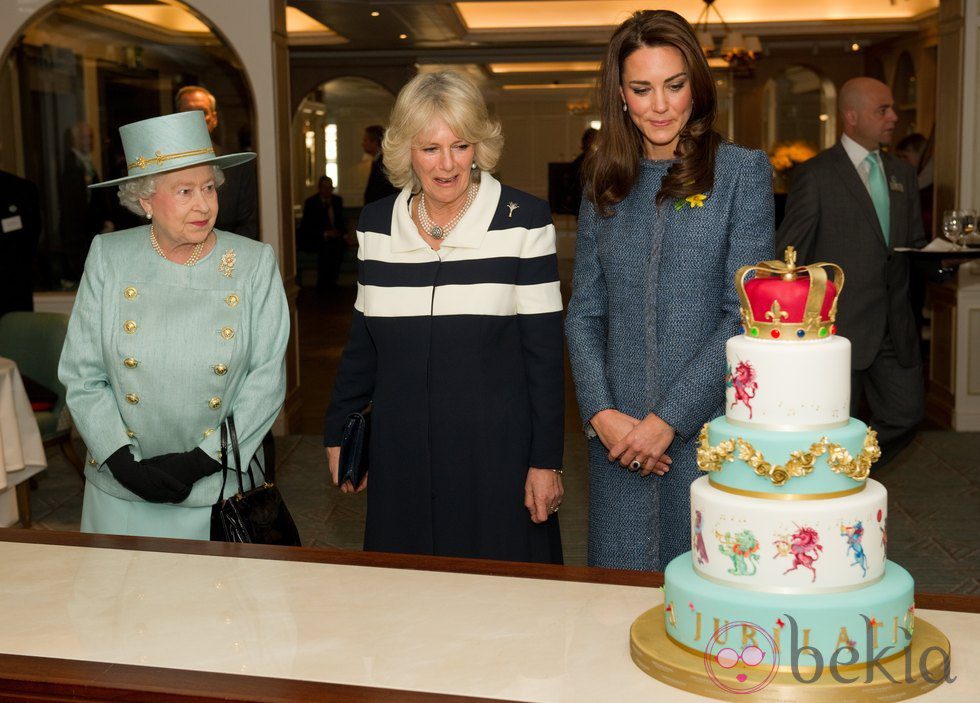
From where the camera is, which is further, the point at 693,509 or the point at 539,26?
the point at 539,26

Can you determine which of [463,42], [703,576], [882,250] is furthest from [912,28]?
[703,576]

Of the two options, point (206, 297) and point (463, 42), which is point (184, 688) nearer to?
point (206, 297)

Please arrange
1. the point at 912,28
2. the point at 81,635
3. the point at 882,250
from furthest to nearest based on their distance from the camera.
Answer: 1. the point at 912,28
2. the point at 882,250
3. the point at 81,635

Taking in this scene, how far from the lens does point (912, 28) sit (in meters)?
14.6

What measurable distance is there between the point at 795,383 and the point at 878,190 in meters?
3.94

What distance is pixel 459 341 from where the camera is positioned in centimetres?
270

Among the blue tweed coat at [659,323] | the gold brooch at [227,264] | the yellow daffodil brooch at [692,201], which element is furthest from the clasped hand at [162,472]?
the yellow daffodil brooch at [692,201]

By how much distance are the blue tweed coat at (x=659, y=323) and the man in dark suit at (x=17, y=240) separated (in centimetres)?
530

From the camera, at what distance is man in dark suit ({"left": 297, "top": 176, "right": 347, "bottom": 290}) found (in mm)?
16219

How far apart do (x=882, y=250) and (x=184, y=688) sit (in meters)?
4.14

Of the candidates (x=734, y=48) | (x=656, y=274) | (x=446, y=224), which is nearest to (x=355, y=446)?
(x=446, y=224)

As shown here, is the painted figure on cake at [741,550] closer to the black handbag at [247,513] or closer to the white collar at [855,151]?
the black handbag at [247,513]

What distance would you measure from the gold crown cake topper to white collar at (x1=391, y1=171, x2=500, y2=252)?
1.09m

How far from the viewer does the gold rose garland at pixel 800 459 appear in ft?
5.26
